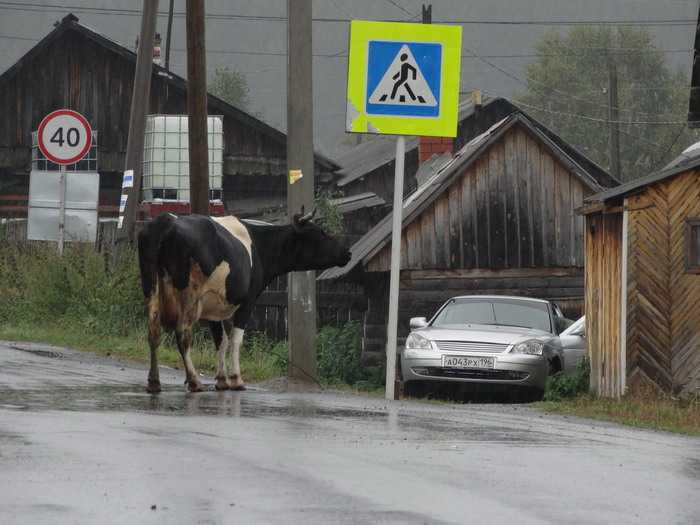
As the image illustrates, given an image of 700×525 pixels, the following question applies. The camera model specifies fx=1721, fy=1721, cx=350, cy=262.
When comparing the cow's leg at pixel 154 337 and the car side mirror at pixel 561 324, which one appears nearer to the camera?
the cow's leg at pixel 154 337

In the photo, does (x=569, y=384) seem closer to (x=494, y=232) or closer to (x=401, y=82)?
(x=401, y=82)

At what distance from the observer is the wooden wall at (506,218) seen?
33.3m

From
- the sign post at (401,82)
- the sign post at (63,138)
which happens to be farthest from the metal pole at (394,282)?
the sign post at (63,138)

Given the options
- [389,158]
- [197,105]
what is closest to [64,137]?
[197,105]

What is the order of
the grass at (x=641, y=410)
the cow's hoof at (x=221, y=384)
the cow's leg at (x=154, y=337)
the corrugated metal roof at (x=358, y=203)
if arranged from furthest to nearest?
1. the corrugated metal roof at (x=358, y=203)
2. the cow's hoof at (x=221, y=384)
3. the grass at (x=641, y=410)
4. the cow's leg at (x=154, y=337)

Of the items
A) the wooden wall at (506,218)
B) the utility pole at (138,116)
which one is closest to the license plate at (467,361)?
the utility pole at (138,116)

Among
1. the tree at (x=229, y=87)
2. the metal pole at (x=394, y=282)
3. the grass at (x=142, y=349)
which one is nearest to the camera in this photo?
the metal pole at (x=394, y=282)

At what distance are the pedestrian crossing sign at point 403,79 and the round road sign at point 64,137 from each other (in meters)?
11.5

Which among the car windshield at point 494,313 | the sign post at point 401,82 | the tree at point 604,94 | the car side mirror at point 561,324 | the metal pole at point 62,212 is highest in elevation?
the tree at point 604,94

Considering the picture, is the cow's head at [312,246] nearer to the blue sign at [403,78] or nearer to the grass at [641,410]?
the blue sign at [403,78]

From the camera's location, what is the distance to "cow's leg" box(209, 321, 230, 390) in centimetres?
1570

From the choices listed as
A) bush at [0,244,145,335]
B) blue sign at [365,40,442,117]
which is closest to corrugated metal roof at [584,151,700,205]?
blue sign at [365,40,442,117]

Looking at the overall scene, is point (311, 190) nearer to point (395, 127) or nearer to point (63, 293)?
point (395, 127)

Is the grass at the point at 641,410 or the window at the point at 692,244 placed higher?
the window at the point at 692,244
